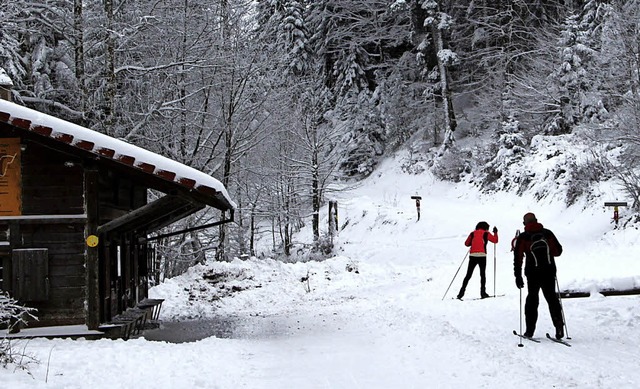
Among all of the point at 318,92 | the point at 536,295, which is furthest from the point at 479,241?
the point at 318,92

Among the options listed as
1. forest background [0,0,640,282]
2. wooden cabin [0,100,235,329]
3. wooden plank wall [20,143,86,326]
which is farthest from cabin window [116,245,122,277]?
forest background [0,0,640,282]

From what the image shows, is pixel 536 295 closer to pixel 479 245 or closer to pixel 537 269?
pixel 537 269

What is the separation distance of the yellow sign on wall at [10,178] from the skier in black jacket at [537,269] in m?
8.54

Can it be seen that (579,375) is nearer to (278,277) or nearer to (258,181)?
(278,277)

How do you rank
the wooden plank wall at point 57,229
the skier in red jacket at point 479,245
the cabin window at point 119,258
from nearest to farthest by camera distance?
Answer: the wooden plank wall at point 57,229, the cabin window at point 119,258, the skier in red jacket at point 479,245

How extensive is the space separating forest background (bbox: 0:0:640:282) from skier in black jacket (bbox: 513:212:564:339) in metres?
9.90

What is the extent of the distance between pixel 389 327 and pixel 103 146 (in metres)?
6.13

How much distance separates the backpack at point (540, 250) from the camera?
9648mm

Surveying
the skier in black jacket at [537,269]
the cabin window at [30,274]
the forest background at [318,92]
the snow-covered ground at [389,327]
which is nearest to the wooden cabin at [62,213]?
the cabin window at [30,274]

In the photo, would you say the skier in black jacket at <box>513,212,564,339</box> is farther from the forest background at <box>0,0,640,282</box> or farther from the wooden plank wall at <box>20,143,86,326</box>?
the forest background at <box>0,0,640,282</box>

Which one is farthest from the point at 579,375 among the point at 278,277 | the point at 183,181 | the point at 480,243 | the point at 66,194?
the point at 278,277

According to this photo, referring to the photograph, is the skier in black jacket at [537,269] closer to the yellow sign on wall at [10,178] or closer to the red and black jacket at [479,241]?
the red and black jacket at [479,241]

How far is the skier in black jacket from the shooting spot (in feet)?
31.2

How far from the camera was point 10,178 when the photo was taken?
1087cm
